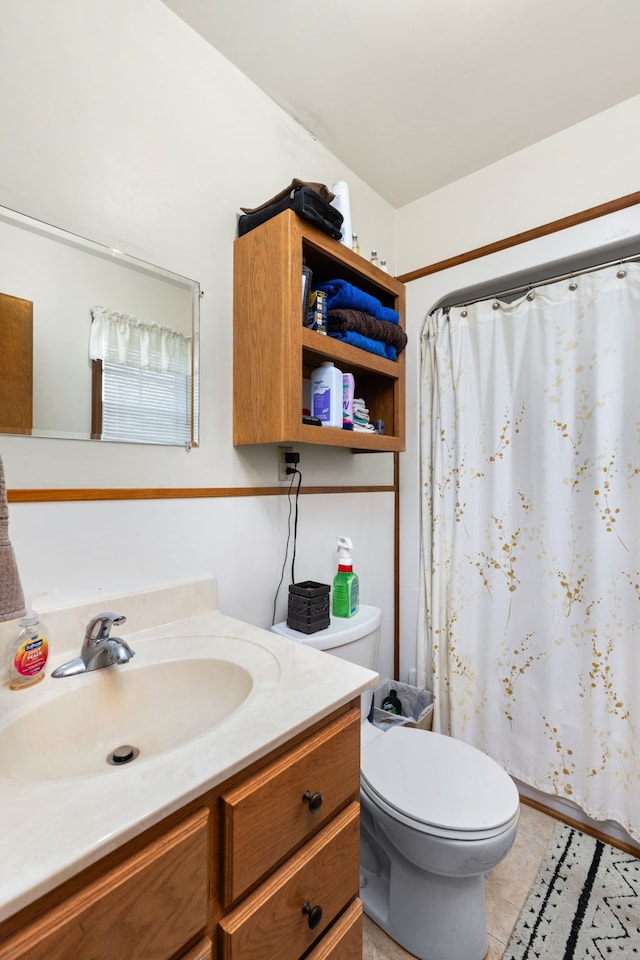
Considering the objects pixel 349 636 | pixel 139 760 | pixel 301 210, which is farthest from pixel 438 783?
pixel 301 210

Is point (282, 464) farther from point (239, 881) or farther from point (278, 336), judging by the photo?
point (239, 881)

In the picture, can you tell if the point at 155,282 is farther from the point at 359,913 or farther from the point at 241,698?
the point at 359,913

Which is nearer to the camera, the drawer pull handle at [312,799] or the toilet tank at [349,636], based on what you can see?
the drawer pull handle at [312,799]

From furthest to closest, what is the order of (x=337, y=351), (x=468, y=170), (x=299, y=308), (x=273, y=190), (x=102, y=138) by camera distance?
1. (x=468, y=170)
2. (x=273, y=190)
3. (x=337, y=351)
4. (x=299, y=308)
5. (x=102, y=138)

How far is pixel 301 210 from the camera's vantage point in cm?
120

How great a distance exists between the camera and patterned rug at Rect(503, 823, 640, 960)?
45.1 inches

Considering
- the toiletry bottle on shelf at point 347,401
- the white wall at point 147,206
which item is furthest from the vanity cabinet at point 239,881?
the toiletry bottle on shelf at point 347,401

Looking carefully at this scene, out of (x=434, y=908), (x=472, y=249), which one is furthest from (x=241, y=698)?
(x=472, y=249)

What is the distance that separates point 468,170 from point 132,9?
1.27 meters

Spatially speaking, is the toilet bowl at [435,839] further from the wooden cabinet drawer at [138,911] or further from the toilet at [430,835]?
the wooden cabinet drawer at [138,911]

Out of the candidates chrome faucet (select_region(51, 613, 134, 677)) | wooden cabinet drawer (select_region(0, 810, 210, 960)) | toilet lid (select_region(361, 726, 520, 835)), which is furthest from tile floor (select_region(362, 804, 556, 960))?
chrome faucet (select_region(51, 613, 134, 677))

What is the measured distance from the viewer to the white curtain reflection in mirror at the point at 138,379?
1.04 m

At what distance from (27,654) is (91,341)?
2.21 ft

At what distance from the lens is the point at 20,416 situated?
914 mm
